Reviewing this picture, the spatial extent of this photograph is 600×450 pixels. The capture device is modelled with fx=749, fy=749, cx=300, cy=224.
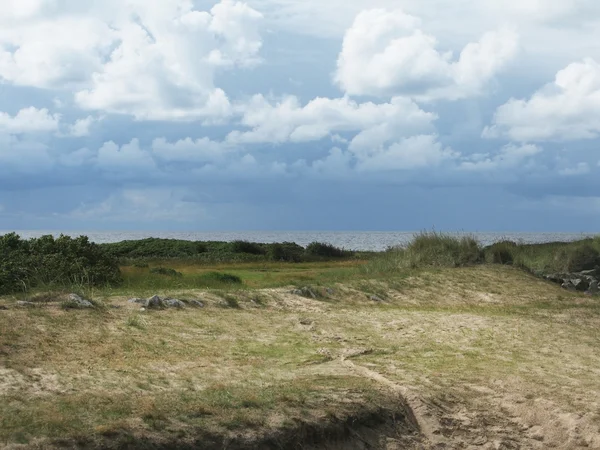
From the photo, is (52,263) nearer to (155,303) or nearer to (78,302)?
(155,303)

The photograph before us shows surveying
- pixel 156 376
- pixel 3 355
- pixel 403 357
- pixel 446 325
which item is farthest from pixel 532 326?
pixel 3 355

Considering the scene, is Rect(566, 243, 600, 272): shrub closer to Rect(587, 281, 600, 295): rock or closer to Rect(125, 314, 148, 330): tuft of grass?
Rect(587, 281, 600, 295): rock

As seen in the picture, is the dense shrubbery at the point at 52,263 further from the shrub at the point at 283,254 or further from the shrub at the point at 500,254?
the shrub at the point at 283,254

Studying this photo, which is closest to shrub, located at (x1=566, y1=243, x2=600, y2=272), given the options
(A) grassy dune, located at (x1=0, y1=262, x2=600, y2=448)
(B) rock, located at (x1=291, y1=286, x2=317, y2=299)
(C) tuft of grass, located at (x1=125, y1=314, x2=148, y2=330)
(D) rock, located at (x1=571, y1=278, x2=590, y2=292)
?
(D) rock, located at (x1=571, y1=278, x2=590, y2=292)

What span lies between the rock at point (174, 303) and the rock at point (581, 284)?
15.3 metres

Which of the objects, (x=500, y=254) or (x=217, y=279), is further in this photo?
(x=500, y=254)

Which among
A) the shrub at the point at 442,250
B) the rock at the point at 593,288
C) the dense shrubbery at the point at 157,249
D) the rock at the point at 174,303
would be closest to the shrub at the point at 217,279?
the rock at the point at 174,303

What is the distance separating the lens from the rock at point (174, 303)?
46.1 feet

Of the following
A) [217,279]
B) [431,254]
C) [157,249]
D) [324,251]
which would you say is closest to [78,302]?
[217,279]

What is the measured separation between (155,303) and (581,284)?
1631cm

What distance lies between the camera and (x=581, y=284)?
24859mm

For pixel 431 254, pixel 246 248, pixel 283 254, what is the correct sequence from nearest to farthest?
pixel 431 254
pixel 283 254
pixel 246 248

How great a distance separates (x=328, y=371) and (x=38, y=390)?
12.2 ft

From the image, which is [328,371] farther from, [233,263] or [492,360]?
[233,263]
